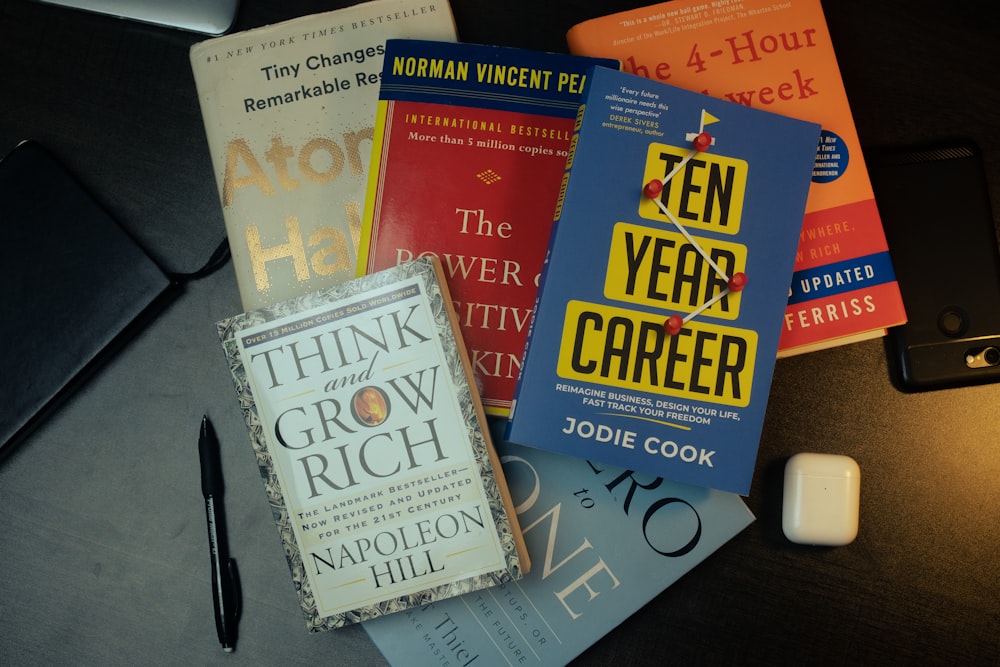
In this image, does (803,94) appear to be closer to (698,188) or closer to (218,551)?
(698,188)

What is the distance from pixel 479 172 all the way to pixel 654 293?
23cm

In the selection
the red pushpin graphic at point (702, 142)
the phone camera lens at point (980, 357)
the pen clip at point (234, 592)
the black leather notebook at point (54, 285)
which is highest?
the red pushpin graphic at point (702, 142)

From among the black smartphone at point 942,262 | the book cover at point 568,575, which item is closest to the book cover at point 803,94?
the black smartphone at point 942,262

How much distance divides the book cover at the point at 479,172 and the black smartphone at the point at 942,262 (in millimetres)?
372

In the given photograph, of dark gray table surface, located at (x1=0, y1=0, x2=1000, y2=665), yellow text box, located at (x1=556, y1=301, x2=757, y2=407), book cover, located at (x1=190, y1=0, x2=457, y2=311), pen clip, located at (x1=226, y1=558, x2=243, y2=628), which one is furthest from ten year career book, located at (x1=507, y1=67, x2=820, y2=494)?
pen clip, located at (x1=226, y1=558, x2=243, y2=628)

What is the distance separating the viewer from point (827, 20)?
2.77ft

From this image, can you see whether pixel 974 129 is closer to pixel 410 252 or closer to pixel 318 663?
pixel 410 252

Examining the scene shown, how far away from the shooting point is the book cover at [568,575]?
793 millimetres

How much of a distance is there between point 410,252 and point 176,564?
1.41 ft

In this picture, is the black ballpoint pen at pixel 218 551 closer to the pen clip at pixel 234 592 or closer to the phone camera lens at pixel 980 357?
the pen clip at pixel 234 592

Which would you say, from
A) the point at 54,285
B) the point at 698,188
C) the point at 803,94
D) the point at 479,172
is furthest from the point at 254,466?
the point at 803,94

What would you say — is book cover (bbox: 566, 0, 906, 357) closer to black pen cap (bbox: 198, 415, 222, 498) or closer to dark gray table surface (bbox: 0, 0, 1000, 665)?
dark gray table surface (bbox: 0, 0, 1000, 665)

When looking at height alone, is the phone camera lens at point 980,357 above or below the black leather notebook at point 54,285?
above

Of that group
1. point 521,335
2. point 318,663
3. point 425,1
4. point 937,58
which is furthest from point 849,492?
point 425,1
